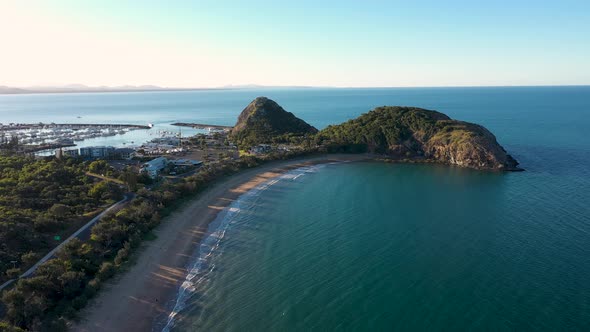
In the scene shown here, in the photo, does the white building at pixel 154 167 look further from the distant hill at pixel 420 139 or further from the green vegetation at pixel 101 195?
the distant hill at pixel 420 139

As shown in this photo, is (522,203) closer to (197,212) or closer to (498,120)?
(197,212)

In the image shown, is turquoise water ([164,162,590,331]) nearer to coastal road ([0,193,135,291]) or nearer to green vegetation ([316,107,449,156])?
coastal road ([0,193,135,291])

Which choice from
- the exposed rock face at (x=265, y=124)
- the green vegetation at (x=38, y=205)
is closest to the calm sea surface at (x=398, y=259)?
the green vegetation at (x=38, y=205)

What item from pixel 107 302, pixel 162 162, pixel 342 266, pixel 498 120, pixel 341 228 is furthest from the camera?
pixel 498 120

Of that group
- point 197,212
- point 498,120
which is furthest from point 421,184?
point 498,120

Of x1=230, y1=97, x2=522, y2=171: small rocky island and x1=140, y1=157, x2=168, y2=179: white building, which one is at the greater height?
x1=230, y1=97, x2=522, y2=171: small rocky island

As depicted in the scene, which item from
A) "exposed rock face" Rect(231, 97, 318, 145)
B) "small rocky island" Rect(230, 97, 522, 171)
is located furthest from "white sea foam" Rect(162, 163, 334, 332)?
"exposed rock face" Rect(231, 97, 318, 145)
